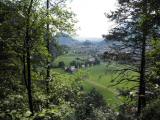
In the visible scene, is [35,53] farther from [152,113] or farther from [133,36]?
A: [152,113]

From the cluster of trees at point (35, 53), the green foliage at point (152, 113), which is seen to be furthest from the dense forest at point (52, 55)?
the green foliage at point (152, 113)

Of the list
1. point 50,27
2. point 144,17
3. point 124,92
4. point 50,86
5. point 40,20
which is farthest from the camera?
point 124,92

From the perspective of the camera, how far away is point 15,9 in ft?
53.9

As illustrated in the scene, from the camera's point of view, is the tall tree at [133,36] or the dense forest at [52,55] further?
the tall tree at [133,36]

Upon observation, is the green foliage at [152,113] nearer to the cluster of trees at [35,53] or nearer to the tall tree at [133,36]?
the cluster of trees at [35,53]

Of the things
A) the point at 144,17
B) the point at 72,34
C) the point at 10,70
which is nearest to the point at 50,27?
the point at 72,34

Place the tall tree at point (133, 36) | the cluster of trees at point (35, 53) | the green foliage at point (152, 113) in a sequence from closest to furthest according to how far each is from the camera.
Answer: the green foliage at point (152, 113) → the cluster of trees at point (35, 53) → the tall tree at point (133, 36)

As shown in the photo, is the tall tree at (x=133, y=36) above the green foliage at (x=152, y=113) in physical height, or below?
above

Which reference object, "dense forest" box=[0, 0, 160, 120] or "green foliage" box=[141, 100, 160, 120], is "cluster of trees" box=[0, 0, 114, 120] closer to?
A: "dense forest" box=[0, 0, 160, 120]

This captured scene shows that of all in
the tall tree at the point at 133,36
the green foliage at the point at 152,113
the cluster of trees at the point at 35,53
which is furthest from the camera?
the tall tree at the point at 133,36

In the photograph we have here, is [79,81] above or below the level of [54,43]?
below

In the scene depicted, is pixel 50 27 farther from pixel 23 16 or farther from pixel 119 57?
pixel 119 57

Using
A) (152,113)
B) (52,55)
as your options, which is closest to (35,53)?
(52,55)

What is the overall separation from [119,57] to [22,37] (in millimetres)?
7671
